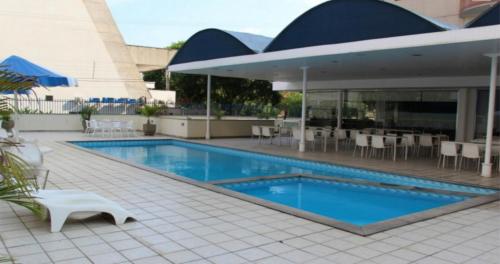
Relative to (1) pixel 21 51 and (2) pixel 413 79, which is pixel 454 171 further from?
(1) pixel 21 51

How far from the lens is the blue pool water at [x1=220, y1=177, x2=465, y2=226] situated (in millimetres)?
6898

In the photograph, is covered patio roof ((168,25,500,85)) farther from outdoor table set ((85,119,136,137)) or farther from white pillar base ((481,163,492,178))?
outdoor table set ((85,119,136,137))

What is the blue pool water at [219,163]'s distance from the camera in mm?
9316

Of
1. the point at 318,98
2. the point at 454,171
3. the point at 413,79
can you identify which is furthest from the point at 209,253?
the point at 318,98

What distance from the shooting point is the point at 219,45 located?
44.6 ft

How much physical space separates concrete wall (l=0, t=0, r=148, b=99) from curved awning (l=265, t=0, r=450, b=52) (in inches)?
688

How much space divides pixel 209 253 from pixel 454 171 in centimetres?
753

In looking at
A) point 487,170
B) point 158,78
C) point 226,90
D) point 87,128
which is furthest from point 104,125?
point 158,78

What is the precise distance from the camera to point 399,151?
45.7 feet

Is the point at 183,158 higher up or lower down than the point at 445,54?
lower down

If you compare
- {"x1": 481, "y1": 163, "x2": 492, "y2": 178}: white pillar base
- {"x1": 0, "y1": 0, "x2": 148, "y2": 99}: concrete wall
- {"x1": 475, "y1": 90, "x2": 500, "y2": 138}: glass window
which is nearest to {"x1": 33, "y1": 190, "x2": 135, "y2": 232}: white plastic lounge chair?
{"x1": 481, "y1": 163, "x2": 492, "y2": 178}: white pillar base

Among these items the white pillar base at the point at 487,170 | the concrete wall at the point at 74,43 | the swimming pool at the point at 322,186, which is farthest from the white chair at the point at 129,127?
the white pillar base at the point at 487,170

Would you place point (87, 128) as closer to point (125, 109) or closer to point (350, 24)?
point (125, 109)

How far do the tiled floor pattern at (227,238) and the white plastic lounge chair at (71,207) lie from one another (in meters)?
0.12
